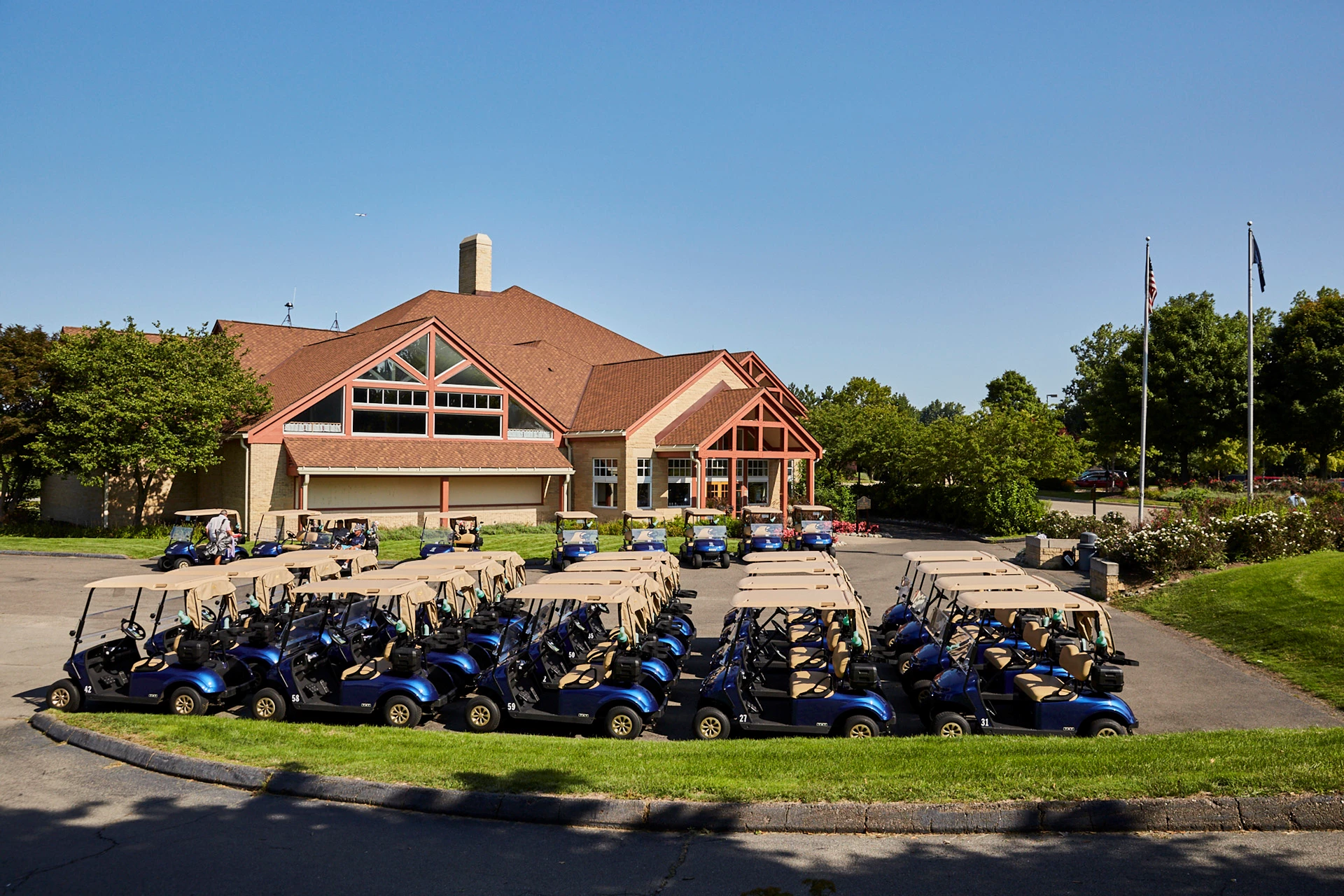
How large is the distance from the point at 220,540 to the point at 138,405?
8852mm

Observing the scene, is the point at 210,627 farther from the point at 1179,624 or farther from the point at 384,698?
the point at 1179,624

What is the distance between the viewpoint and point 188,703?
1002 cm

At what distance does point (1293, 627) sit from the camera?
535 inches

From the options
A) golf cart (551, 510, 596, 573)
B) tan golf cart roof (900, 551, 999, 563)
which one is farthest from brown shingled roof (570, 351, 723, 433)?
tan golf cart roof (900, 551, 999, 563)

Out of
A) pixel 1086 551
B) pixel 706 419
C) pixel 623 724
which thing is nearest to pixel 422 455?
pixel 706 419

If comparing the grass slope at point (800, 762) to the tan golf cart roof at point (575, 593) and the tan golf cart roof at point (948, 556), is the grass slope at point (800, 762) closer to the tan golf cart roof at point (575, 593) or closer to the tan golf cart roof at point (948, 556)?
the tan golf cart roof at point (575, 593)

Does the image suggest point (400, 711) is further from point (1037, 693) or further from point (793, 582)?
point (1037, 693)

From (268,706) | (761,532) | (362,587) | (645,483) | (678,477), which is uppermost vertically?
(678,477)

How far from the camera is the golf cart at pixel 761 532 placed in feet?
76.9

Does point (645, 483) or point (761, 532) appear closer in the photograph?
point (761, 532)

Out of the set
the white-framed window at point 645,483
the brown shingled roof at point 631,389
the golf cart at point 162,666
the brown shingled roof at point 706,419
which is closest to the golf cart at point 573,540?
the brown shingled roof at point 706,419

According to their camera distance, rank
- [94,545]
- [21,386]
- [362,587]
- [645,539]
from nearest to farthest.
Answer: [362,587]
[645,539]
[94,545]
[21,386]

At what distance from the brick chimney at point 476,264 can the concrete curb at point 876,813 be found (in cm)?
3934

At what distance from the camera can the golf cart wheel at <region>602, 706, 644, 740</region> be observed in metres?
9.32
